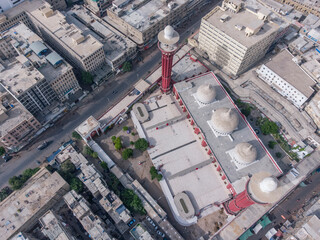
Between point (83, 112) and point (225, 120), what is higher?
point (225, 120)

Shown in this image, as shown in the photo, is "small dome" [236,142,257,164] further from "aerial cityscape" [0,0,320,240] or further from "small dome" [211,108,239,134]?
"small dome" [211,108,239,134]

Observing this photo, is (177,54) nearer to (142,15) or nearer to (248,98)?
(142,15)

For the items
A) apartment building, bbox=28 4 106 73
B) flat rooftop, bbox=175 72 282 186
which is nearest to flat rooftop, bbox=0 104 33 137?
apartment building, bbox=28 4 106 73

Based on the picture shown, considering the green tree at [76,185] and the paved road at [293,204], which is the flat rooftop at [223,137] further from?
the green tree at [76,185]

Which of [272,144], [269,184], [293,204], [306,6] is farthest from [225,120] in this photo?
[306,6]

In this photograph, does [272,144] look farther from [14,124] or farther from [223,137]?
[14,124]

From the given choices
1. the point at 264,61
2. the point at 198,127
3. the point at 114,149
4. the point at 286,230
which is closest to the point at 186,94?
the point at 198,127

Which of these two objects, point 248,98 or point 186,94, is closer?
point 186,94
